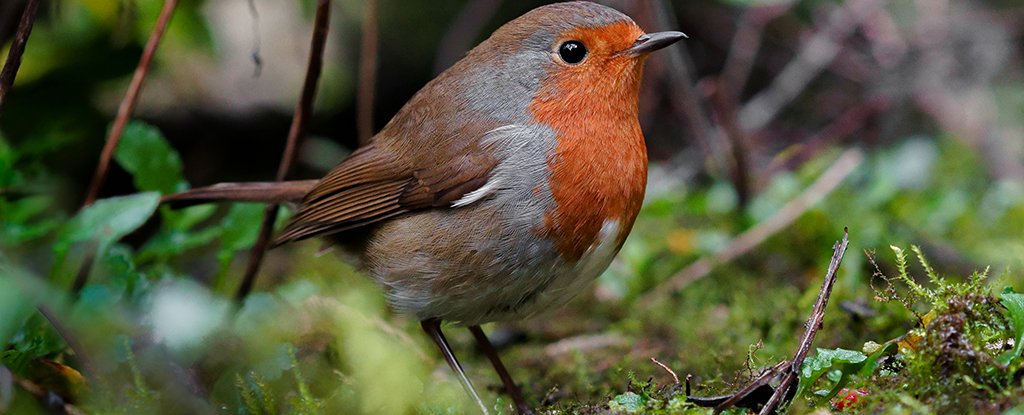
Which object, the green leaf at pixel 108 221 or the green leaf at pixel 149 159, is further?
the green leaf at pixel 149 159

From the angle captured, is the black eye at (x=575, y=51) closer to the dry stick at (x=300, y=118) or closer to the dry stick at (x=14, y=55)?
the dry stick at (x=300, y=118)

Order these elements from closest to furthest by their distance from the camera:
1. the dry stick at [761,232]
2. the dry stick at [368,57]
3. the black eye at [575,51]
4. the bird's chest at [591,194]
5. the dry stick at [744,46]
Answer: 1. the bird's chest at [591,194]
2. the black eye at [575,51]
3. the dry stick at [368,57]
4. the dry stick at [761,232]
5. the dry stick at [744,46]

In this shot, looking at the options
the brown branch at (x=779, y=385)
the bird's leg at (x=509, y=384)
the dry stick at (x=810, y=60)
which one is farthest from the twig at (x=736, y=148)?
the brown branch at (x=779, y=385)

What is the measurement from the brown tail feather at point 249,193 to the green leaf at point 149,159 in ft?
0.31

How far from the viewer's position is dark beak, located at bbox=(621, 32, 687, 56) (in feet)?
9.21

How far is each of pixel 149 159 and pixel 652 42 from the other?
5.70ft

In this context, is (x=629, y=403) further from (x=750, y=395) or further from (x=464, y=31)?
(x=464, y=31)

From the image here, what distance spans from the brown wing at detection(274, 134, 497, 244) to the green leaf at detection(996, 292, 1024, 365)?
1366 mm

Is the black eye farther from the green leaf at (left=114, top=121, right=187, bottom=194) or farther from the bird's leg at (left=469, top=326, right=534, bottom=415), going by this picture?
the green leaf at (left=114, top=121, right=187, bottom=194)

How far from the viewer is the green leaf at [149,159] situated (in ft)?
10.8

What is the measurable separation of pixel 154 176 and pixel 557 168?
58.1 inches

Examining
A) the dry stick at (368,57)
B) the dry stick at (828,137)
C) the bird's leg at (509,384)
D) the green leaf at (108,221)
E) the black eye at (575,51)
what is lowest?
the bird's leg at (509,384)

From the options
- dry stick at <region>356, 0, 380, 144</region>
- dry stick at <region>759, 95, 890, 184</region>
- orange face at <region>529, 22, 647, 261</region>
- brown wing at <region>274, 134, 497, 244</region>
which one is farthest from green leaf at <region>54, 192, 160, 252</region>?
dry stick at <region>759, 95, 890, 184</region>

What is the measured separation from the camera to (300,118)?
3.21 m
